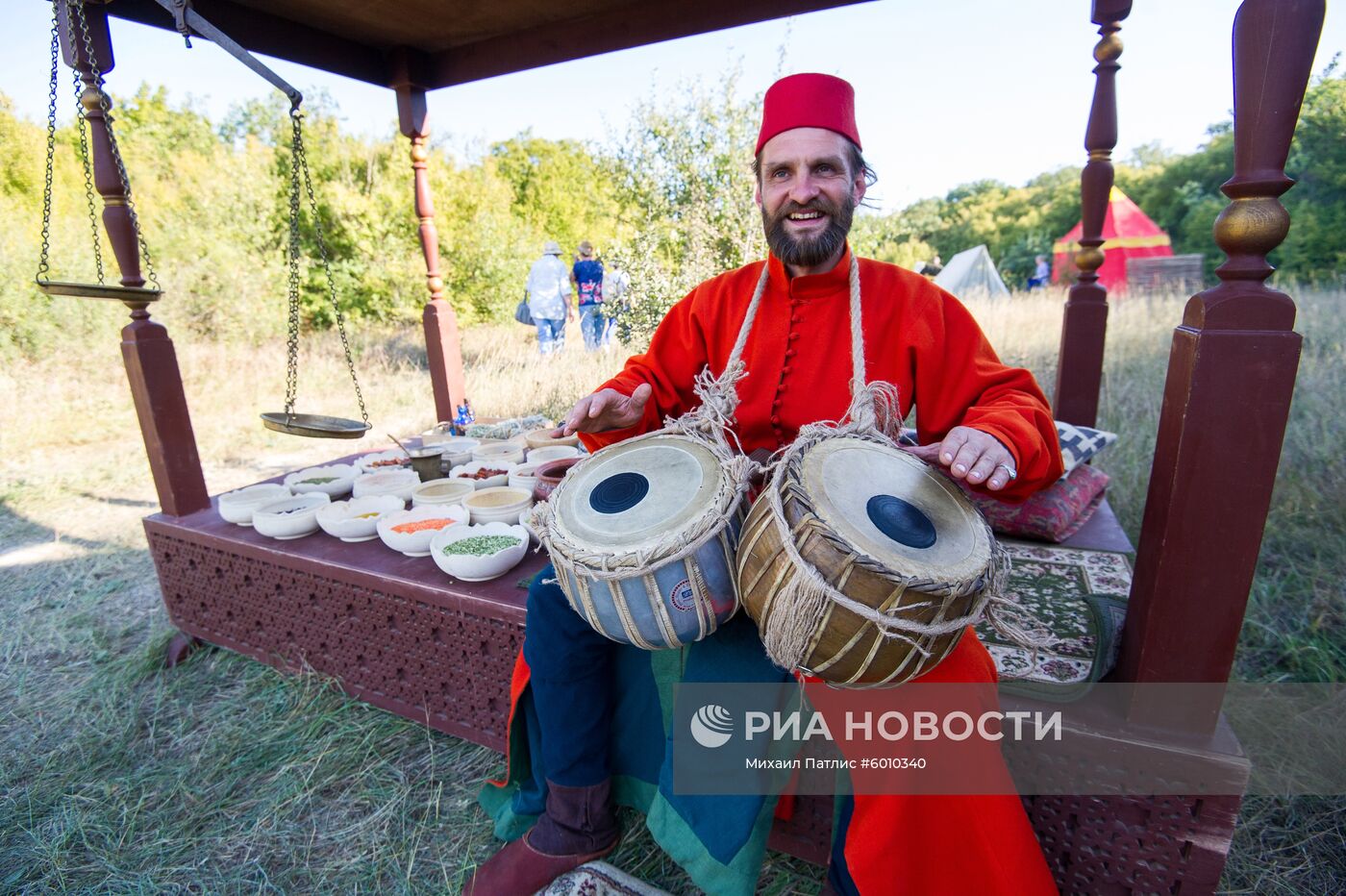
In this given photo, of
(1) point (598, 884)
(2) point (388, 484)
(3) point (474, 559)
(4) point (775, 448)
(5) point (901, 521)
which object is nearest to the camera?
(5) point (901, 521)

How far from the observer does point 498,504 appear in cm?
261

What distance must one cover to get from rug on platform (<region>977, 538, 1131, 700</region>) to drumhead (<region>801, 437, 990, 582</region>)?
0.24 metres

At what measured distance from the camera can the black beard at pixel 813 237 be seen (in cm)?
175

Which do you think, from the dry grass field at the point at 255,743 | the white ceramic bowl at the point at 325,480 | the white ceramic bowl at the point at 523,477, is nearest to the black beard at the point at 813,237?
the dry grass field at the point at 255,743

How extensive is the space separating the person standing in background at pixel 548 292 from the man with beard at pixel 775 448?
6477 mm

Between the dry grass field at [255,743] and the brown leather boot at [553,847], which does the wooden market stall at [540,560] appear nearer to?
the dry grass field at [255,743]

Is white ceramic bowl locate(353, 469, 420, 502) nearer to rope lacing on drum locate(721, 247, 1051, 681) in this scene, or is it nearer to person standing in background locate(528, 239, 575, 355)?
rope lacing on drum locate(721, 247, 1051, 681)

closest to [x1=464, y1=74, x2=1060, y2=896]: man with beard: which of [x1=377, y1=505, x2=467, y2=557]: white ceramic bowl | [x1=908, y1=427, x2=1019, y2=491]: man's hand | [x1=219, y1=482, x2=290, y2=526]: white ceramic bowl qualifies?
[x1=908, y1=427, x2=1019, y2=491]: man's hand

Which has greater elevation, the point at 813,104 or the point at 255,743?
the point at 813,104

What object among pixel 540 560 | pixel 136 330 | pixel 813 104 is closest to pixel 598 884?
pixel 540 560

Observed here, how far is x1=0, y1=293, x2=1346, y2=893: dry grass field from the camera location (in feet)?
5.87

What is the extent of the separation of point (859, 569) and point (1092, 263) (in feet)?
9.66

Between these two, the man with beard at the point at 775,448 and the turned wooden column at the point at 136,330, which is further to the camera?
the turned wooden column at the point at 136,330

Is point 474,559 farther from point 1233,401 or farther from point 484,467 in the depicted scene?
point 1233,401
